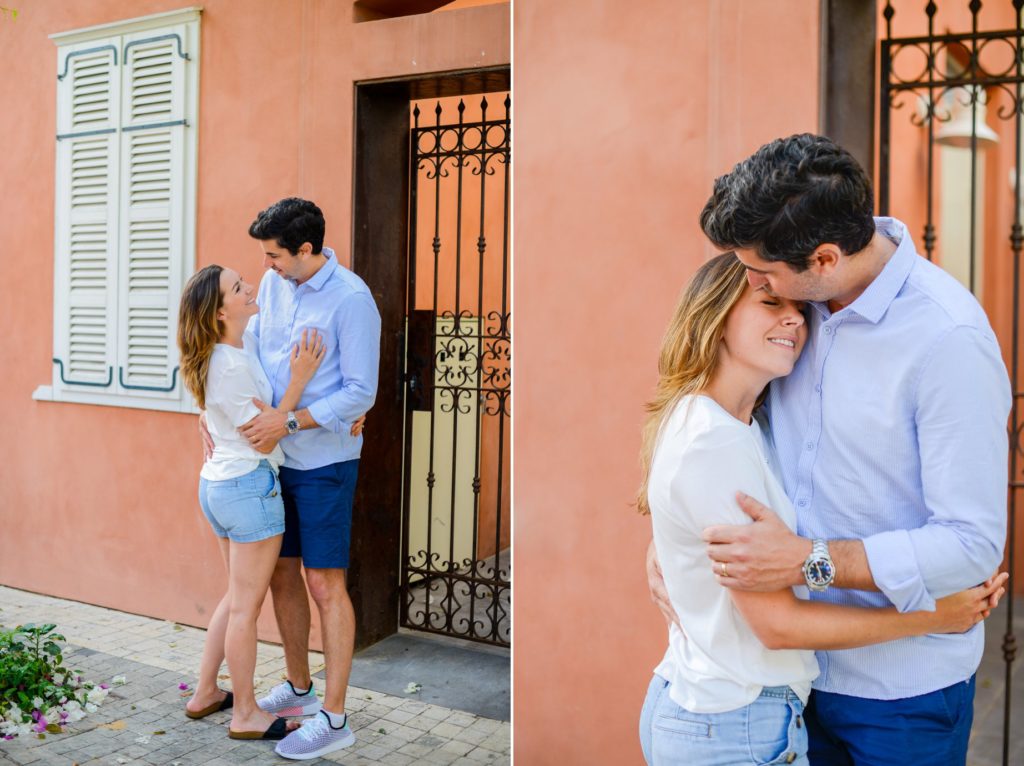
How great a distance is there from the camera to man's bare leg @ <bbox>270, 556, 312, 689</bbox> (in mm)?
4512

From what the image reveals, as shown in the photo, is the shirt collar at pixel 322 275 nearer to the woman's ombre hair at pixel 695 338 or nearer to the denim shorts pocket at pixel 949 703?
the woman's ombre hair at pixel 695 338

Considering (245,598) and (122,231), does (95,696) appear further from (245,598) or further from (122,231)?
(122,231)

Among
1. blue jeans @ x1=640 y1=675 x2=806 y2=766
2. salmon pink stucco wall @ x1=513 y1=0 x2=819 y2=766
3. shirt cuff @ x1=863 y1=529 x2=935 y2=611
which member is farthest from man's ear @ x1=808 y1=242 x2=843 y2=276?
salmon pink stucco wall @ x1=513 y1=0 x2=819 y2=766

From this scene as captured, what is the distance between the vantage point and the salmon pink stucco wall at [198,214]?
525cm

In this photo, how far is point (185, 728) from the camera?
177 inches

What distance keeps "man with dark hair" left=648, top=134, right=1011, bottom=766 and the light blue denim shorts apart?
2.58 meters

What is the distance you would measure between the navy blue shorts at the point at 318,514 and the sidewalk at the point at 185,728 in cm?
80

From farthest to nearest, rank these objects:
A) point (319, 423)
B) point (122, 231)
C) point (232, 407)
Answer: point (122, 231)
point (319, 423)
point (232, 407)

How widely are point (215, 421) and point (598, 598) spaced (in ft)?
5.62

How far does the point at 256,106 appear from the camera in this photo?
5.61 metres

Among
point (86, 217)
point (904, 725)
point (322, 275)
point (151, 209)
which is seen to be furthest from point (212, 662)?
point (904, 725)

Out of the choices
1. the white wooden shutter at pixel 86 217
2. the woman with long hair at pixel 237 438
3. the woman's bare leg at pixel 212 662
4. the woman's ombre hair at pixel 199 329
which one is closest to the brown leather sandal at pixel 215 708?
the woman's bare leg at pixel 212 662

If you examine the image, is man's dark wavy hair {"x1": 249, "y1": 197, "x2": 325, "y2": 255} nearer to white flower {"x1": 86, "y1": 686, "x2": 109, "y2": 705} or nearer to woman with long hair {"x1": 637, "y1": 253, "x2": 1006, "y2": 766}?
white flower {"x1": 86, "y1": 686, "x2": 109, "y2": 705}

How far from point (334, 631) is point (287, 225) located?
5.49 ft
